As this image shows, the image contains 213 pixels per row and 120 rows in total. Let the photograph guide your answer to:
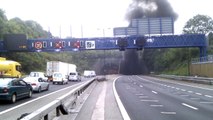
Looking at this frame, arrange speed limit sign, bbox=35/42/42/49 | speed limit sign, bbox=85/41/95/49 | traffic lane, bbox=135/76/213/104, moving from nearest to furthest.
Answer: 1. traffic lane, bbox=135/76/213/104
2. speed limit sign, bbox=85/41/95/49
3. speed limit sign, bbox=35/42/42/49

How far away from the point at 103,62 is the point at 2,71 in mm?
92818

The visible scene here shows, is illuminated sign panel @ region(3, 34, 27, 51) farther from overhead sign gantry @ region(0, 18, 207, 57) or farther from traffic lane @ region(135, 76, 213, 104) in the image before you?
traffic lane @ region(135, 76, 213, 104)

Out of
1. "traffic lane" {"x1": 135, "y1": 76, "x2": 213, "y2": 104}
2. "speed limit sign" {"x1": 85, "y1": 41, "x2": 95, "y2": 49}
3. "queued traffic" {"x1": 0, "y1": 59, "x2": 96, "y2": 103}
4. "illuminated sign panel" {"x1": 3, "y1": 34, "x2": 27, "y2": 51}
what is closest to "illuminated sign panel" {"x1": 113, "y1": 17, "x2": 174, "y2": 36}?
"speed limit sign" {"x1": 85, "y1": 41, "x2": 95, "y2": 49}

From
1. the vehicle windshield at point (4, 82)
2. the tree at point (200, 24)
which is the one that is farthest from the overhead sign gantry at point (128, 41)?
the vehicle windshield at point (4, 82)

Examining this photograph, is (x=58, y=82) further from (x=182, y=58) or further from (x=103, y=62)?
(x=103, y=62)

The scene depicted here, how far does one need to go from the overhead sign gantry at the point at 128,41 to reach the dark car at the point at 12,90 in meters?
40.9

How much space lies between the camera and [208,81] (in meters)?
42.7

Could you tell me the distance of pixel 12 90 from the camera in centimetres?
2105

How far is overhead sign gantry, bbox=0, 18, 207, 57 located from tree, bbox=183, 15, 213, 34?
40044mm

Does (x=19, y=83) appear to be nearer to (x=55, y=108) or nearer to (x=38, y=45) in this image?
(x=55, y=108)

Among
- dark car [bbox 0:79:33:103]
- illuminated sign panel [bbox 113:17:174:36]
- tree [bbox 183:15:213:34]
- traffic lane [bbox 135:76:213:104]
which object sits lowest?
traffic lane [bbox 135:76:213:104]

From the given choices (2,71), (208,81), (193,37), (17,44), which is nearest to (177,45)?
(193,37)

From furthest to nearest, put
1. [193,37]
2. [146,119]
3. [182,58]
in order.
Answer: [182,58], [193,37], [146,119]

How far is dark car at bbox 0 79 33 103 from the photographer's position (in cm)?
2055
